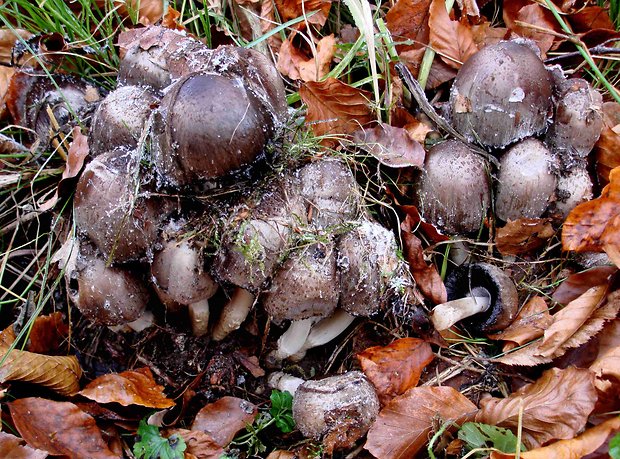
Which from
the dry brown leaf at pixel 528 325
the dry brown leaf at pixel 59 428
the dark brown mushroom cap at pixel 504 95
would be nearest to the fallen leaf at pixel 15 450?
the dry brown leaf at pixel 59 428

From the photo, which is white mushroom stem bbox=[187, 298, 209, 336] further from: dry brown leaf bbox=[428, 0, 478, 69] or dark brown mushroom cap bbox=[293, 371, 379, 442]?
dry brown leaf bbox=[428, 0, 478, 69]

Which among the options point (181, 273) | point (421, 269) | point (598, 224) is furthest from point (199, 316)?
point (598, 224)

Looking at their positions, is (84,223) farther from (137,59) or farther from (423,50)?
(423,50)

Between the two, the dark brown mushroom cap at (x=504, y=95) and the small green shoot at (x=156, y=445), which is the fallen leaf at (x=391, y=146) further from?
the small green shoot at (x=156, y=445)

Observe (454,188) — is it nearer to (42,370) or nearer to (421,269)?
(421,269)

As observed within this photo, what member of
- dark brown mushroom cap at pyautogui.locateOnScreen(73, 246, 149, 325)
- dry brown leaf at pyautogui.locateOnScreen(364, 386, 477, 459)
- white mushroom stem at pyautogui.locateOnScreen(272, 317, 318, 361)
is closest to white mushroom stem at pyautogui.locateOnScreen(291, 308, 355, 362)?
white mushroom stem at pyautogui.locateOnScreen(272, 317, 318, 361)
